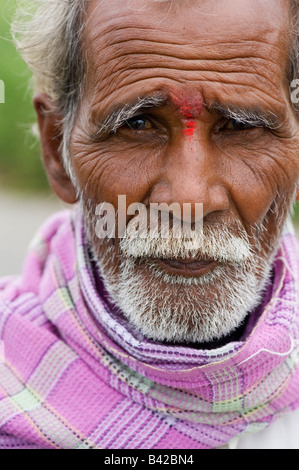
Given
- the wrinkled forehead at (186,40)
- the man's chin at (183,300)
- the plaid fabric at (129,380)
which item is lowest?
the plaid fabric at (129,380)

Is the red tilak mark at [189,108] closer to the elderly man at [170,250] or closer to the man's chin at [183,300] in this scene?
the elderly man at [170,250]

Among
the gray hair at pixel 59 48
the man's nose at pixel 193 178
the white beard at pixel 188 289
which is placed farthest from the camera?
the gray hair at pixel 59 48

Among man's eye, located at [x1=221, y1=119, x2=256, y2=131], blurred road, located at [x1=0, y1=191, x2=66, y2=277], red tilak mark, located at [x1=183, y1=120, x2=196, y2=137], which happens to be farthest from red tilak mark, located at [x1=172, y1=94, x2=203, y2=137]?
blurred road, located at [x1=0, y1=191, x2=66, y2=277]

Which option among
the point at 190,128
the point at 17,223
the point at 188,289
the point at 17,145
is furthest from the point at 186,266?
the point at 17,145

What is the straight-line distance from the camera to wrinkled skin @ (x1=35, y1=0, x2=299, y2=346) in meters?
1.83

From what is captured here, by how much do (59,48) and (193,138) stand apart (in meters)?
0.72

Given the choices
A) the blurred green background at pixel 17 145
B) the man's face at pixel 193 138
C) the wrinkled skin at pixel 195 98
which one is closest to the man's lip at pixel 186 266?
the man's face at pixel 193 138

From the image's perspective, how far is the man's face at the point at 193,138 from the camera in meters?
1.83

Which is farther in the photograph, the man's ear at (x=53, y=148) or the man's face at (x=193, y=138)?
the man's ear at (x=53, y=148)

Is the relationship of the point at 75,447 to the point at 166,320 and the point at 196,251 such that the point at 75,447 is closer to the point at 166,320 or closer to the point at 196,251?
the point at 166,320

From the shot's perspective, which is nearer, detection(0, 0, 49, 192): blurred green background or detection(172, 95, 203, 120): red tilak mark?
detection(172, 95, 203, 120): red tilak mark

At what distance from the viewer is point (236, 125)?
192cm

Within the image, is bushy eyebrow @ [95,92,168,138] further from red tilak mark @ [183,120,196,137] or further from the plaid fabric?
the plaid fabric
